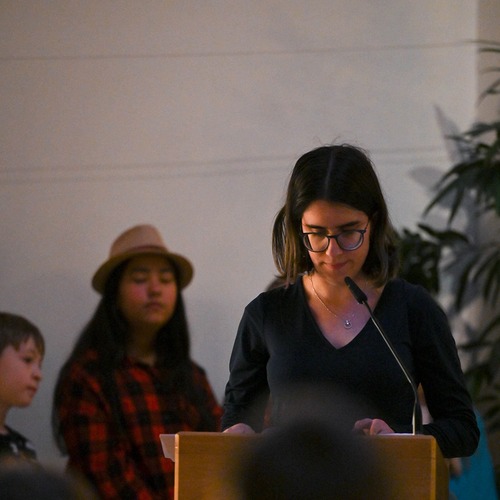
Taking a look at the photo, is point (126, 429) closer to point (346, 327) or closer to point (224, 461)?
point (346, 327)

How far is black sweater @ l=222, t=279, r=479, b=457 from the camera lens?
218cm

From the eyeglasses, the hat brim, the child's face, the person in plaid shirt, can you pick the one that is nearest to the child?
the child's face

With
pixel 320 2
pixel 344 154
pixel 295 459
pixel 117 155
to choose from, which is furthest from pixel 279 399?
pixel 320 2

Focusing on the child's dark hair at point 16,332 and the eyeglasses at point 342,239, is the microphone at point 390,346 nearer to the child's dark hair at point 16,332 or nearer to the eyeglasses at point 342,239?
the eyeglasses at point 342,239

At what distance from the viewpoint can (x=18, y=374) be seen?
3572mm

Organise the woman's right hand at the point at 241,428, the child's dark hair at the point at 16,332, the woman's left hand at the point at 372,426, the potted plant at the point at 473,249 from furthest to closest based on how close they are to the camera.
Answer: the potted plant at the point at 473,249, the child's dark hair at the point at 16,332, the woman's right hand at the point at 241,428, the woman's left hand at the point at 372,426

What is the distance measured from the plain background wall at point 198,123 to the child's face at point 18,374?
0.78m

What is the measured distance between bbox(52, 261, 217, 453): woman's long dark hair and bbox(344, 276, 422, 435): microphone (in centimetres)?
159

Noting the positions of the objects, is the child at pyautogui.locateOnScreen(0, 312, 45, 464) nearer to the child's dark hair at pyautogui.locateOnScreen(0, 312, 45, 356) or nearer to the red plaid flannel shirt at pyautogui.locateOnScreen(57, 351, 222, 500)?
the child's dark hair at pyautogui.locateOnScreen(0, 312, 45, 356)

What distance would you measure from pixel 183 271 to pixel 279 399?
6.26 ft

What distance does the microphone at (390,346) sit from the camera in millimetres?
2102

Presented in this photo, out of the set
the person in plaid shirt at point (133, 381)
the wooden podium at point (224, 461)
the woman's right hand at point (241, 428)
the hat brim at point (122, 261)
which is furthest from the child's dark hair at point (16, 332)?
the wooden podium at point (224, 461)

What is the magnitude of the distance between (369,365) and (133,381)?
1628 millimetres

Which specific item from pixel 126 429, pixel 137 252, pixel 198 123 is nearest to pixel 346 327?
pixel 126 429
